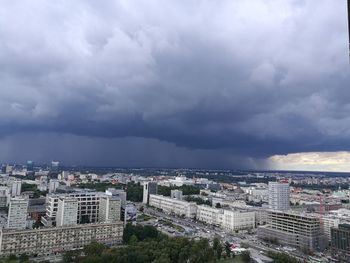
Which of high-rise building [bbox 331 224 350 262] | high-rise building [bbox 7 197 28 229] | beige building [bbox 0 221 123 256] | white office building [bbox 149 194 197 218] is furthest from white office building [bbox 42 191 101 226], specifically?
high-rise building [bbox 331 224 350 262]

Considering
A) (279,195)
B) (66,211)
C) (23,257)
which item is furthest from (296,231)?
(23,257)

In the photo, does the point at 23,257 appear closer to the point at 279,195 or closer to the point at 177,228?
the point at 177,228

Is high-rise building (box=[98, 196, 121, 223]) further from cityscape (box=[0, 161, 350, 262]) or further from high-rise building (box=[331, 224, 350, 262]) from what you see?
high-rise building (box=[331, 224, 350, 262])

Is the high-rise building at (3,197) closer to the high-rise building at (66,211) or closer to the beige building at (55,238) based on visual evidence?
the high-rise building at (66,211)

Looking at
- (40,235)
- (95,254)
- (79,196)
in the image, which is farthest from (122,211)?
(95,254)

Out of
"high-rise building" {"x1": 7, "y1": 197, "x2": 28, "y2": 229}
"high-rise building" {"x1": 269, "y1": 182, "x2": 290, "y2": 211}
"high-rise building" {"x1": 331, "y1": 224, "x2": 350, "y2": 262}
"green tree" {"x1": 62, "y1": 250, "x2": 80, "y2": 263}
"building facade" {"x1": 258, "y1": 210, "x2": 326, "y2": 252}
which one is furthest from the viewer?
"high-rise building" {"x1": 269, "y1": 182, "x2": 290, "y2": 211}
